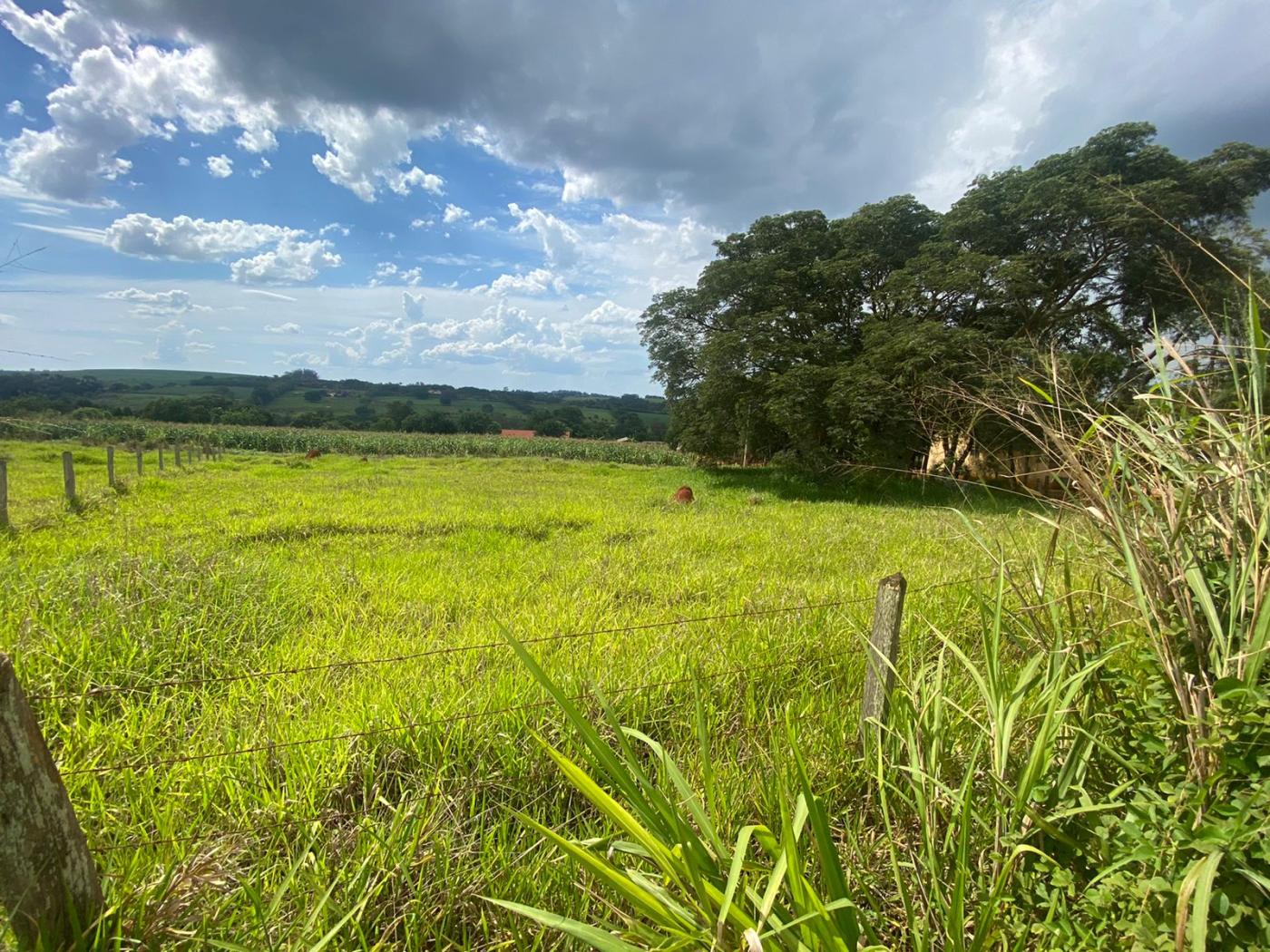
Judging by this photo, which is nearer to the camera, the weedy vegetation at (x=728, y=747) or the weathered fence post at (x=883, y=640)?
the weedy vegetation at (x=728, y=747)

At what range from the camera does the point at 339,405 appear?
9731cm

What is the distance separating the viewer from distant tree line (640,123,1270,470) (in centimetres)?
1430

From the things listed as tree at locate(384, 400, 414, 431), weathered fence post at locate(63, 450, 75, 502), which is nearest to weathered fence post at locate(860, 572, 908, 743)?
weathered fence post at locate(63, 450, 75, 502)

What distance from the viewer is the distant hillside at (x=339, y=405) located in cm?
6381

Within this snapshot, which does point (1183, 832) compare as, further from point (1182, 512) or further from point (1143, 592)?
point (1182, 512)

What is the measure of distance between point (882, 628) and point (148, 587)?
5065 mm

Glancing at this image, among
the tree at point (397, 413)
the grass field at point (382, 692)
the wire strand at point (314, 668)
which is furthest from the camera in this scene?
the tree at point (397, 413)

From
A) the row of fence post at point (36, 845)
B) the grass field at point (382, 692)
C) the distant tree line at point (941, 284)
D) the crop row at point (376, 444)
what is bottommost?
the crop row at point (376, 444)

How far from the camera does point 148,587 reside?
4297 millimetres

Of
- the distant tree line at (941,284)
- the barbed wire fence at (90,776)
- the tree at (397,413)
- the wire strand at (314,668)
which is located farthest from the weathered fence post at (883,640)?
the tree at (397,413)

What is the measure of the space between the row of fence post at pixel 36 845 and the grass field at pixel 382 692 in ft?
0.51

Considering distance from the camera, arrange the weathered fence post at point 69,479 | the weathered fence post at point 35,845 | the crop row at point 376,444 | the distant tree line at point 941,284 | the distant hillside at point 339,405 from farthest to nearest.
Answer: the distant hillside at point 339,405 < the crop row at point 376,444 < the distant tree line at point 941,284 < the weathered fence post at point 69,479 < the weathered fence post at point 35,845

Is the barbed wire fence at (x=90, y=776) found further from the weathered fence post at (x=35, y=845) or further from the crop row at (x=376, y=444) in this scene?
the crop row at (x=376, y=444)

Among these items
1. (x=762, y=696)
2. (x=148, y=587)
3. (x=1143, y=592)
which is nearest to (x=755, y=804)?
(x=762, y=696)
